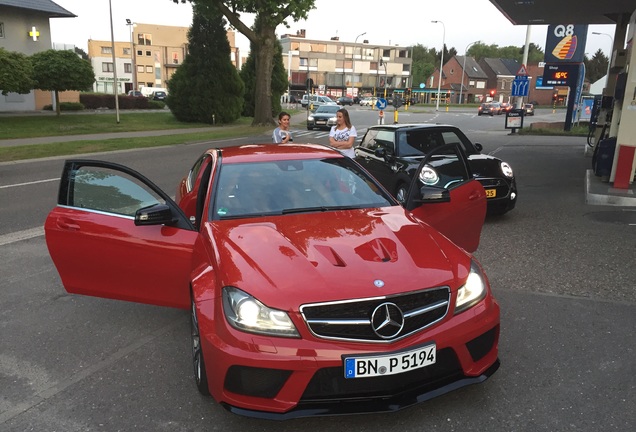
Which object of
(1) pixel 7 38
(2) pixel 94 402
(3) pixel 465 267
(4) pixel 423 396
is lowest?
(2) pixel 94 402

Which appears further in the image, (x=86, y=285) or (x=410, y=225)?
(x=86, y=285)

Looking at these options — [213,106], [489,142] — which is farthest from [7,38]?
[489,142]

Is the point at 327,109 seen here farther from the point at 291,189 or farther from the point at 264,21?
the point at 291,189

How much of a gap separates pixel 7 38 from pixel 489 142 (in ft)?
113

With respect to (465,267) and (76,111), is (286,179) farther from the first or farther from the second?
(76,111)

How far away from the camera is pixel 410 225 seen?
3533mm

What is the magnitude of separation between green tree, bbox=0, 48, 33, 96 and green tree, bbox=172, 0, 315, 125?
9.42 metres

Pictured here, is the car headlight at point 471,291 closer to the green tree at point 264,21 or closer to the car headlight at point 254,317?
the car headlight at point 254,317

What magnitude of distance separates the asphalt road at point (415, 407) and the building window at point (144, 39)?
9376cm

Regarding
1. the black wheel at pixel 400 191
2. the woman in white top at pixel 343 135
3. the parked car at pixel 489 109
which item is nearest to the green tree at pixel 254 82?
the parked car at pixel 489 109

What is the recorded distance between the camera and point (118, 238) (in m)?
3.65

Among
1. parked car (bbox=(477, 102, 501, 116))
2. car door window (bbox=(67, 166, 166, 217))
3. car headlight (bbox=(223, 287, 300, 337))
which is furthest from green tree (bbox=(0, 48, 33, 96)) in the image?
parked car (bbox=(477, 102, 501, 116))

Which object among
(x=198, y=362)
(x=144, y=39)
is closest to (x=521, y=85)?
(x=198, y=362)

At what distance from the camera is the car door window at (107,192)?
3.93 metres
